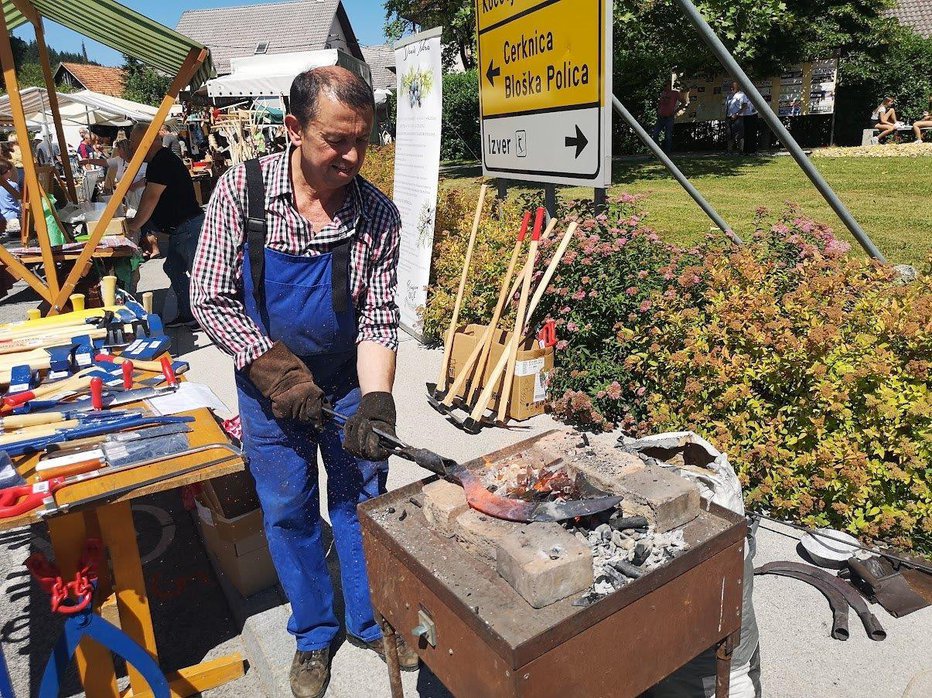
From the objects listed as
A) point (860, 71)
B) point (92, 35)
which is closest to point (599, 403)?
point (92, 35)

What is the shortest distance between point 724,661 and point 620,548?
567mm

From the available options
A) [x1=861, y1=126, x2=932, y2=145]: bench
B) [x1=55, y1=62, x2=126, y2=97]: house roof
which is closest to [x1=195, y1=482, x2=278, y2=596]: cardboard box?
[x1=861, y1=126, x2=932, y2=145]: bench

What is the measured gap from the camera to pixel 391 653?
2125 mm

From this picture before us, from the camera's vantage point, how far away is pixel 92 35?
5.34 m

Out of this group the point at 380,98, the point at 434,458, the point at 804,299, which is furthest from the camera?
the point at 380,98

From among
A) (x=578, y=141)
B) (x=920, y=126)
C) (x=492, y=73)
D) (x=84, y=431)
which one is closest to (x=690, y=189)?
(x=578, y=141)

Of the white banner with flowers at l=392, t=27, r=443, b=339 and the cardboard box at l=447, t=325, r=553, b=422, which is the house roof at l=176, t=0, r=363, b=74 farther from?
the cardboard box at l=447, t=325, r=553, b=422

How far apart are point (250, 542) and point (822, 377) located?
2.69 m

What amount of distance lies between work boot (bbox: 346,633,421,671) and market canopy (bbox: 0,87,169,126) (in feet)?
56.1

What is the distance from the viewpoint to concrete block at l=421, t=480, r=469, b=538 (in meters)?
1.93

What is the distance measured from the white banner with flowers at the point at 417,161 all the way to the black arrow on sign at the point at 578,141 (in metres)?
1.85

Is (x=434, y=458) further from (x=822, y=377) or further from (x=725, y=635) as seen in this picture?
(x=822, y=377)

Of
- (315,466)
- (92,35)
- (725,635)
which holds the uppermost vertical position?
(92,35)

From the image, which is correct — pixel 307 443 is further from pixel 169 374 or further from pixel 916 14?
pixel 916 14
